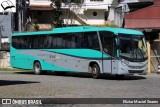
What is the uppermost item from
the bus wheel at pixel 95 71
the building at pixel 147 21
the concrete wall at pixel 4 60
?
the building at pixel 147 21

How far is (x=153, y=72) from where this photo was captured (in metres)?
36.2

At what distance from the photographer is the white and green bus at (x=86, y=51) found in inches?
1048

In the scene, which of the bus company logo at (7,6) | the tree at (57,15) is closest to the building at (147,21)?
the tree at (57,15)

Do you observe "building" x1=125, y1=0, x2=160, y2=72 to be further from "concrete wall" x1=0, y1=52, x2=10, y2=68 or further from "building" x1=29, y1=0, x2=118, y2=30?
"concrete wall" x1=0, y1=52, x2=10, y2=68

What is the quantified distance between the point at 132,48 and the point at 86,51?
3147mm

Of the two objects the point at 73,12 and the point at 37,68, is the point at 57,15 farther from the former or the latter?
the point at 37,68

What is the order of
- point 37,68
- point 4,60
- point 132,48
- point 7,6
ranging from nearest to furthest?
point 132,48 → point 37,68 → point 4,60 → point 7,6

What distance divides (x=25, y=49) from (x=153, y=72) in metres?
10.2

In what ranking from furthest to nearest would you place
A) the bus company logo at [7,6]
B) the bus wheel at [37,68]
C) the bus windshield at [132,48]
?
1. the bus company logo at [7,6]
2. the bus wheel at [37,68]
3. the bus windshield at [132,48]

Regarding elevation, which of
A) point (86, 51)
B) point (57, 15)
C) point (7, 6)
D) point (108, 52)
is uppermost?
point (7, 6)

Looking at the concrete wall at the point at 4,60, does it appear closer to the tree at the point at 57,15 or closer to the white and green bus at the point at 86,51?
the white and green bus at the point at 86,51

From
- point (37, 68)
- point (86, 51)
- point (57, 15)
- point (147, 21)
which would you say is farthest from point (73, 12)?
point (86, 51)

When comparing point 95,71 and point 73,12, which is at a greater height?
point 73,12

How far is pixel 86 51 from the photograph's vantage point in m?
28.5
